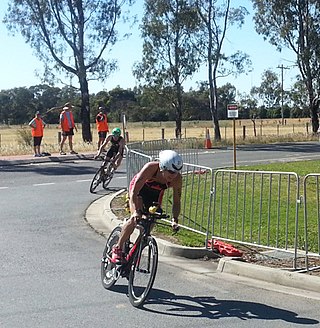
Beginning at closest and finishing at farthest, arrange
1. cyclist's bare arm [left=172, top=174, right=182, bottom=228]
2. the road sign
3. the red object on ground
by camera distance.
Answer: cyclist's bare arm [left=172, top=174, right=182, bottom=228] < the red object on ground < the road sign

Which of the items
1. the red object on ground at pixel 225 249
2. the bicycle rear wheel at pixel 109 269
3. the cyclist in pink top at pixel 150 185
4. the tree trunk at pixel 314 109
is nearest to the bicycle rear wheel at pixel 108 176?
the red object on ground at pixel 225 249

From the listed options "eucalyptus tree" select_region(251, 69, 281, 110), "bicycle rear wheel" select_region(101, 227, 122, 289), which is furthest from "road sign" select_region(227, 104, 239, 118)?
"eucalyptus tree" select_region(251, 69, 281, 110)

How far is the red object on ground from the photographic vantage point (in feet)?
29.3

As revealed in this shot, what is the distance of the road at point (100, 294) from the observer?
251 inches

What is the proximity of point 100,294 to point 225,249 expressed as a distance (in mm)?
2387

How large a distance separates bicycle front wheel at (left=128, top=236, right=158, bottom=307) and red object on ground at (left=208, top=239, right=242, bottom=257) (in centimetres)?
220

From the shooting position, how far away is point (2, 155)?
28516 millimetres

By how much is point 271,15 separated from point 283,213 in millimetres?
34653

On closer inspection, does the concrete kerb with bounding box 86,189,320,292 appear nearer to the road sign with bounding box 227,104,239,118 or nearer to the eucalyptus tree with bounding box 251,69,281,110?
the road sign with bounding box 227,104,239,118

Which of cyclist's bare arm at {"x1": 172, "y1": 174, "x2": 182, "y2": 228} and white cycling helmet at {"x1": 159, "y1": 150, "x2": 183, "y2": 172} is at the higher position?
white cycling helmet at {"x1": 159, "y1": 150, "x2": 183, "y2": 172}

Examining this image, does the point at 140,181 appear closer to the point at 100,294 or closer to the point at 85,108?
the point at 100,294

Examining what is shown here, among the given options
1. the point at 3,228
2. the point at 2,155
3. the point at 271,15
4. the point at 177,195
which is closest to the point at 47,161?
the point at 2,155

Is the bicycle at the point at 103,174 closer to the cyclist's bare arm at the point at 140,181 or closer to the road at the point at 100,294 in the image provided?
the road at the point at 100,294

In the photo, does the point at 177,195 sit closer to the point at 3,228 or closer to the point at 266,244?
the point at 266,244
